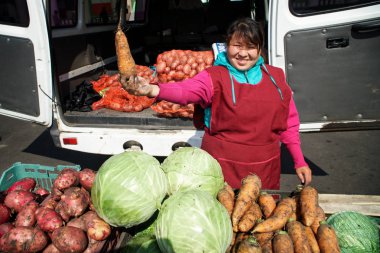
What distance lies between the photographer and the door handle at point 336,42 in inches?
106

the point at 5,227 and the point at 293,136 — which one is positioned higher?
the point at 293,136

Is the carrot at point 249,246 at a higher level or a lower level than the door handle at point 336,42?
lower

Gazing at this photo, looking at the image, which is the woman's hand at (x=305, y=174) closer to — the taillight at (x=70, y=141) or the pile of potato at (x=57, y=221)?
the pile of potato at (x=57, y=221)

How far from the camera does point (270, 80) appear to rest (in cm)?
213

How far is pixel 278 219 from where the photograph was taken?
1591 mm

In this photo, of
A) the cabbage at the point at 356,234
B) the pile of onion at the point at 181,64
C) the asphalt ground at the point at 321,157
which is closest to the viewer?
the cabbage at the point at 356,234

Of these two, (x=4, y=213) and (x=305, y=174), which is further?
(x=305, y=174)

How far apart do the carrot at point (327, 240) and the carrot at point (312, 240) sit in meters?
0.02

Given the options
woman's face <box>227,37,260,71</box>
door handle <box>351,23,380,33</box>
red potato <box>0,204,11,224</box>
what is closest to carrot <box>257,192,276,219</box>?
woman's face <box>227,37,260,71</box>

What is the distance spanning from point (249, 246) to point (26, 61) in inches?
124

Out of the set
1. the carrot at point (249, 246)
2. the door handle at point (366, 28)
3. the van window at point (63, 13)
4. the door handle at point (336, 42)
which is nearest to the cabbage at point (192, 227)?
the carrot at point (249, 246)

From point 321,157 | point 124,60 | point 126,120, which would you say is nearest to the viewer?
point 124,60

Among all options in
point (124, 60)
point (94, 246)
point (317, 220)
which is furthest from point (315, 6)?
point (94, 246)

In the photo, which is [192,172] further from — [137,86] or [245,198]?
[137,86]
